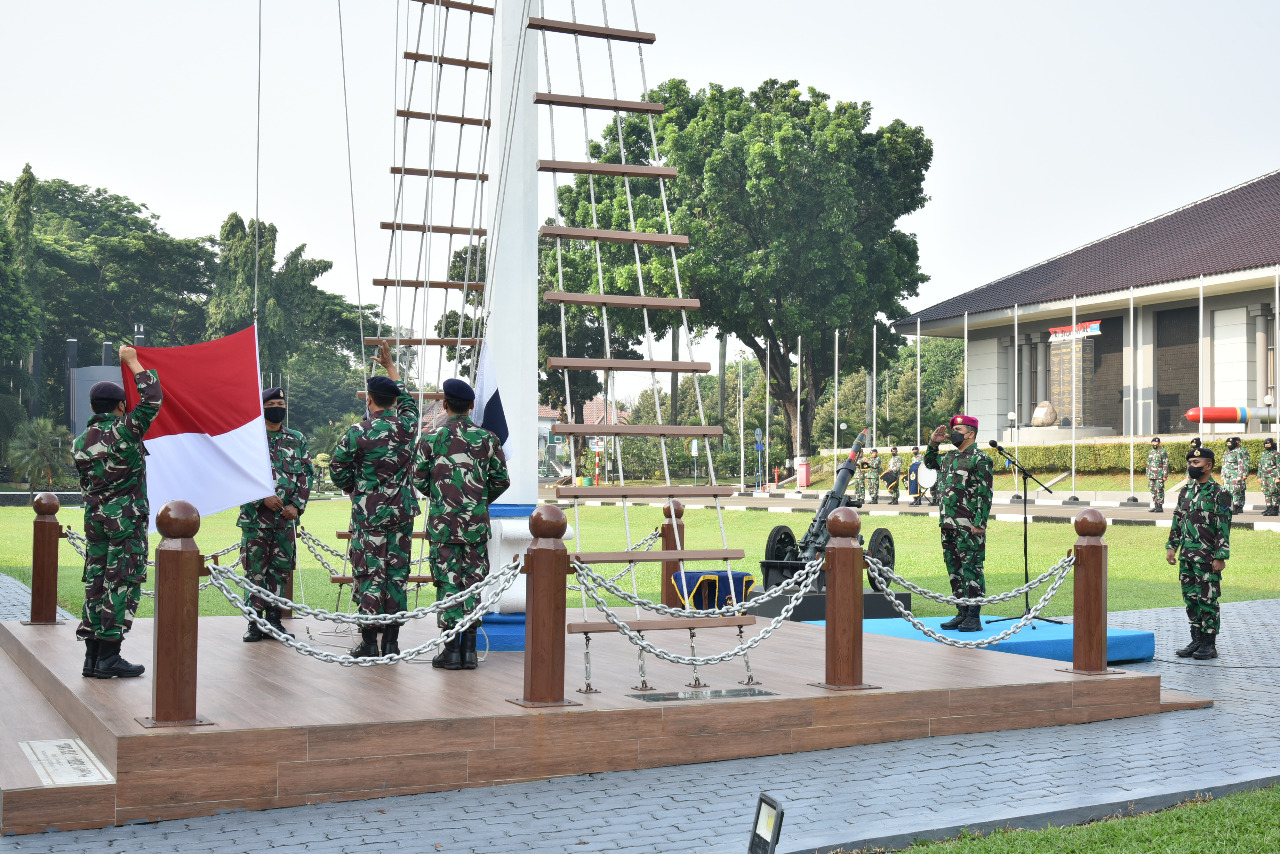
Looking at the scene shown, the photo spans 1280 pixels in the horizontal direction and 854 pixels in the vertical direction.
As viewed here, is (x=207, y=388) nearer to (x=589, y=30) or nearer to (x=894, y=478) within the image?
(x=589, y=30)

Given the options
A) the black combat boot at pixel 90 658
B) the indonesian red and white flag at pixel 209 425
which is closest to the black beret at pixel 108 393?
the indonesian red and white flag at pixel 209 425

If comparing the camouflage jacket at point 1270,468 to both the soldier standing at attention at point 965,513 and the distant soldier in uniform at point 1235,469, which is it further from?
the soldier standing at attention at point 965,513

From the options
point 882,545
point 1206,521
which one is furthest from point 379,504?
point 882,545

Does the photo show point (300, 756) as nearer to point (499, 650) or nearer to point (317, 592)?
point (499, 650)

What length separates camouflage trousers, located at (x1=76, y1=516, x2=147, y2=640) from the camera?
7348 mm

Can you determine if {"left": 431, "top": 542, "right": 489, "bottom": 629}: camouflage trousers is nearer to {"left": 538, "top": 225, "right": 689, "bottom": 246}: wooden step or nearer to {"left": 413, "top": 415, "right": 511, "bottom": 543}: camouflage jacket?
{"left": 413, "top": 415, "right": 511, "bottom": 543}: camouflage jacket

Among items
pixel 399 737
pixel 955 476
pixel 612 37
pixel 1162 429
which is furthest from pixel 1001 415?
pixel 399 737

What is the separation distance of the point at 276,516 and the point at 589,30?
4.34 metres

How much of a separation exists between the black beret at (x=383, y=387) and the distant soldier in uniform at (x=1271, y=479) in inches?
933

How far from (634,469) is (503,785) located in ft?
192

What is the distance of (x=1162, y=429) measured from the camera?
43312 mm

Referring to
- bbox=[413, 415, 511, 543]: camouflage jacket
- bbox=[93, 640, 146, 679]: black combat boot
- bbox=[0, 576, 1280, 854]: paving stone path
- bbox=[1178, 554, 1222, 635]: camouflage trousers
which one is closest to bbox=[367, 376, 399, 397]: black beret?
bbox=[413, 415, 511, 543]: camouflage jacket

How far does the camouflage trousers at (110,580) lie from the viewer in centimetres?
735

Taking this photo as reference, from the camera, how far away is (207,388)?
25.7 ft
